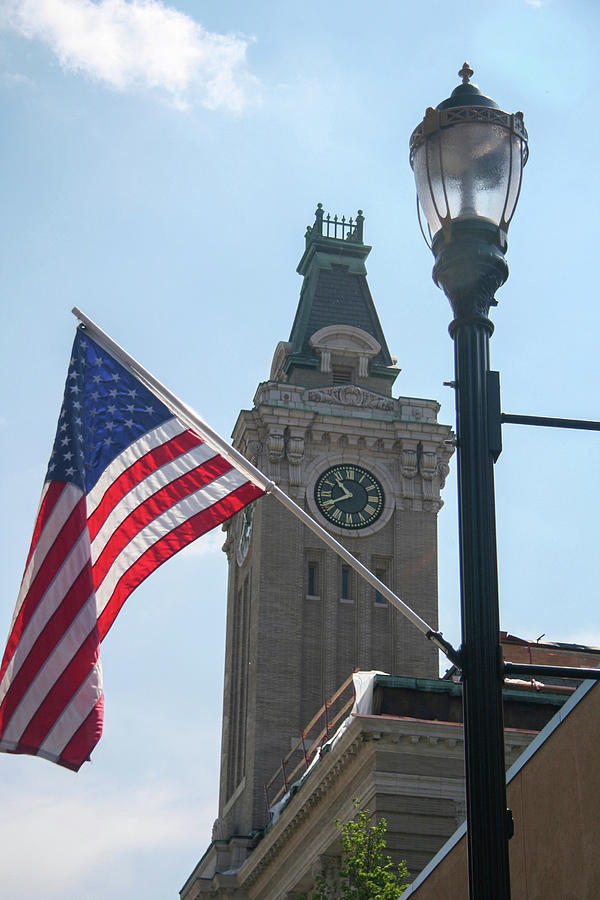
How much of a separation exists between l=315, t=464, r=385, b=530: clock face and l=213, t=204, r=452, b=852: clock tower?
0.05 metres

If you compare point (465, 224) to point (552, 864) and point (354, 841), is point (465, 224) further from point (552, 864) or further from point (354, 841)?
point (354, 841)

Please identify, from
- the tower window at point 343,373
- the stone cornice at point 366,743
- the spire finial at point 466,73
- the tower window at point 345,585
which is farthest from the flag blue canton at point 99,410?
the tower window at point 343,373

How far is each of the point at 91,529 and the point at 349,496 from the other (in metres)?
53.2

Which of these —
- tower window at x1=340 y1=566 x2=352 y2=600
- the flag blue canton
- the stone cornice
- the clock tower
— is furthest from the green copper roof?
the flag blue canton

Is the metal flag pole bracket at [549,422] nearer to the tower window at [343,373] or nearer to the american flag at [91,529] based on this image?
the american flag at [91,529]

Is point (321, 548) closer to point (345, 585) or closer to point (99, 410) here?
point (345, 585)

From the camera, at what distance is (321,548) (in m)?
66.8

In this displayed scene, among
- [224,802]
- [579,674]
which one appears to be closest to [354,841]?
[579,674]

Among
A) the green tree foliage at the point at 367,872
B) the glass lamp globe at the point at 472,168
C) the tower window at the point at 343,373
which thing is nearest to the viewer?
the glass lamp globe at the point at 472,168

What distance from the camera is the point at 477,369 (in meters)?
8.62

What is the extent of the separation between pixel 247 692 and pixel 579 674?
57.4 metres

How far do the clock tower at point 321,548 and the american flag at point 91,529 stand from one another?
4713 centimetres

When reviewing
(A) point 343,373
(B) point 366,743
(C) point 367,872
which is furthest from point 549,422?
(A) point 343,373

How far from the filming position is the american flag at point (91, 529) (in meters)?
13.4
